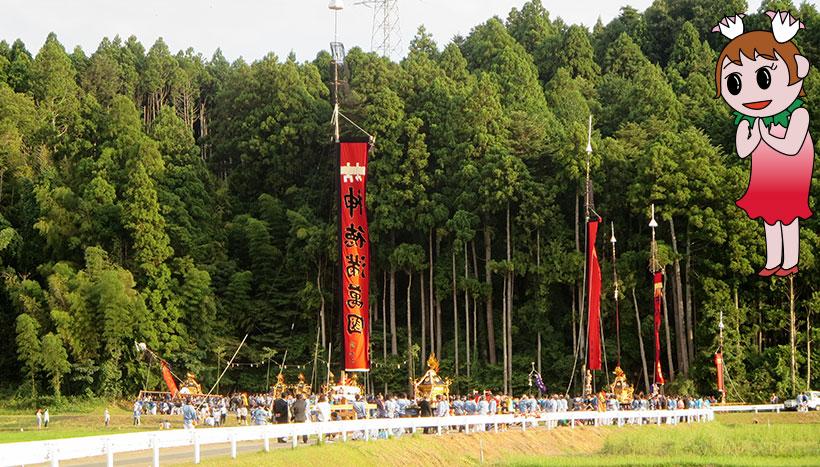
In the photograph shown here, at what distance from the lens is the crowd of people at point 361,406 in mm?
26859

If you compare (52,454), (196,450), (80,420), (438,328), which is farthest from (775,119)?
Answer: (438,328)

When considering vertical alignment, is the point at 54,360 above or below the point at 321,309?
below

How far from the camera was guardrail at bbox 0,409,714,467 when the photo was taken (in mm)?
15281

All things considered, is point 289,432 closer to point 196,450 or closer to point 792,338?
point 196,450

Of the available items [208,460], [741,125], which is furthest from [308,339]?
[741,125]

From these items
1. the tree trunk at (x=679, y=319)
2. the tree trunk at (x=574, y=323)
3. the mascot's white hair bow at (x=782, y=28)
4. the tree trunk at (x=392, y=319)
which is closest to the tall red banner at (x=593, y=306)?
the tree trunk at (x=679, y=319)

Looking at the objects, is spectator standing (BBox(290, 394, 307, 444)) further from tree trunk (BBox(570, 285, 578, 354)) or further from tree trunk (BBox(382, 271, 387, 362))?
tree trunk (BBox(382, 271, 387, 362))

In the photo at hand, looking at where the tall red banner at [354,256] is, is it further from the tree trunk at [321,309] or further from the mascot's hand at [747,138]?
the tree trunk at [321,309]

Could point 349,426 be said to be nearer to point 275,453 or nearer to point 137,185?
point 275,453

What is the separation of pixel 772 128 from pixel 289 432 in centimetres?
958

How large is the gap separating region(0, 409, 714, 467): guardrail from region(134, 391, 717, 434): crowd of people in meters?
0.68

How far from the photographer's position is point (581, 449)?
32531 millimetres

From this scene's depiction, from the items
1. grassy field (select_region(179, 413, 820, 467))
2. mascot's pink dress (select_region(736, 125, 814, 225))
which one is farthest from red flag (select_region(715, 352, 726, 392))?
mascot's pink dress (select_region(736, 125, 814, 225))

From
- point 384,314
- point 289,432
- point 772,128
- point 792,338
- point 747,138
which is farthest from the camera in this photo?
point 384,314
